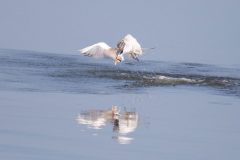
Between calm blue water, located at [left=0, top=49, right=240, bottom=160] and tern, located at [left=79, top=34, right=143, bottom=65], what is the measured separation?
2.50ft

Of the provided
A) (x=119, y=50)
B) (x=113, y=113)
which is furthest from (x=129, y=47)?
(x=113, y=113)

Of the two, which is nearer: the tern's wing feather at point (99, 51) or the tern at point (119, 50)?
the tern at point (119, 50)

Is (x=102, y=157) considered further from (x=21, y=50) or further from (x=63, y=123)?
(x=21, y=50)

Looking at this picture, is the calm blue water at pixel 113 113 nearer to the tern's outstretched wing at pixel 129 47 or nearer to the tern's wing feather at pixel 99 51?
the tern's wing feather at pixel 99 51

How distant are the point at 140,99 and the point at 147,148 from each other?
650cm

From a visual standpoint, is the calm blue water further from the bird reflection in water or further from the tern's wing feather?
the tern's wing feather

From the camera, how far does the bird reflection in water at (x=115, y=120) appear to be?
45.6ft

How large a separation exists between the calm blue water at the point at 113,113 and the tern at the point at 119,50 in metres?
0.76

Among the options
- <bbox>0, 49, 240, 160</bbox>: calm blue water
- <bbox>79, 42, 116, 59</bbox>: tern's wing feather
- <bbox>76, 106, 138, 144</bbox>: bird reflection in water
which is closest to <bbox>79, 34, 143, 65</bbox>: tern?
<bbox>79, 42, 116, 59</bbox>: tern's wing feather

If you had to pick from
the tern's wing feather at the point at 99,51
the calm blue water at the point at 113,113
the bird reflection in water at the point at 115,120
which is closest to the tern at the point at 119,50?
the tern's wing feather at the point at 99,51

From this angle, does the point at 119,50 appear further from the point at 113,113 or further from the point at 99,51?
the point at 113,113

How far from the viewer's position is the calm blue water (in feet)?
41.5

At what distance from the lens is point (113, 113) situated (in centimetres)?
1666

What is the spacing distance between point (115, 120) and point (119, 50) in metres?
4.23
